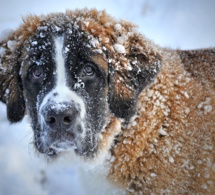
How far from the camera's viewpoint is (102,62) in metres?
2.89

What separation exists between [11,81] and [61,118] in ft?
2.80

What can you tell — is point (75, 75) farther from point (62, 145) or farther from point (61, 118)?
point (62, 145)

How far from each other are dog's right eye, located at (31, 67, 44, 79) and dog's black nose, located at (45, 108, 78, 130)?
462 millimetres

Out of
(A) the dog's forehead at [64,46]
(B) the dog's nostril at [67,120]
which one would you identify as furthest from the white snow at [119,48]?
(B) the dog's nostril at [67,120]

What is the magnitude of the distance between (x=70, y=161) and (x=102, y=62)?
0.97m

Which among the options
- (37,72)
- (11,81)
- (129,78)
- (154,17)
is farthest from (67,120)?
(154,17)

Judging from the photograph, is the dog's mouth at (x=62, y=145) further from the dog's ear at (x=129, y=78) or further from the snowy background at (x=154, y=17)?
the snowy background at (x=154, y=17)

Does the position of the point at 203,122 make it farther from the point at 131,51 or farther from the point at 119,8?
the point at 119,8

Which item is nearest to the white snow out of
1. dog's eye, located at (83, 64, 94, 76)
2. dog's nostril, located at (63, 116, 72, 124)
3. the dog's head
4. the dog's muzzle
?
the dog's head

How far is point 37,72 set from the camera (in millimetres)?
2896

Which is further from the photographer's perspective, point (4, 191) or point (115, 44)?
point (4, 191)

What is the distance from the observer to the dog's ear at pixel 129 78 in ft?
9.71

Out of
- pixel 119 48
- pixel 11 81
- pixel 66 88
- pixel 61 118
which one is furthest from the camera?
pixel 11 81

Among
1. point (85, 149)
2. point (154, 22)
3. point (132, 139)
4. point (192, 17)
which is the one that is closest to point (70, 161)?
point (85, 149)
